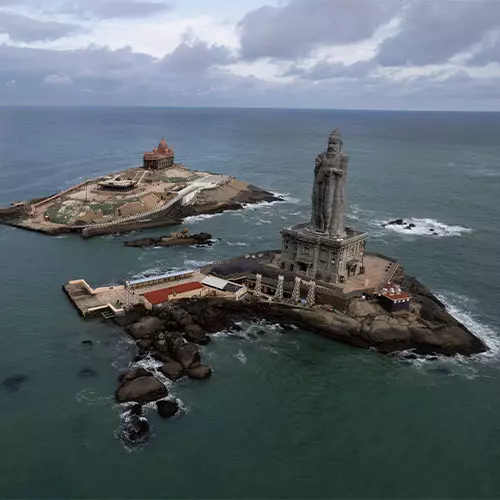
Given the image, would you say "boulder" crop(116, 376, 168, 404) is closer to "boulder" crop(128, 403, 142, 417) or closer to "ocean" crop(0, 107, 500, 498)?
"boulder" crop(128, 403, 142, 417)

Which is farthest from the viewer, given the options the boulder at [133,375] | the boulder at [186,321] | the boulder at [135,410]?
the boulder at [186,321]

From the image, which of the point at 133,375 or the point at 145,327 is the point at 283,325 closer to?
the point at 145,327

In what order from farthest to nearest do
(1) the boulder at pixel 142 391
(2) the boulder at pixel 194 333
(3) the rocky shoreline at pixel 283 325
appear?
(2) the boulder at pixel 194 333 < (3) the rocky shoreline at pixel 283 325 < (1) the boulder at pixel 142 391

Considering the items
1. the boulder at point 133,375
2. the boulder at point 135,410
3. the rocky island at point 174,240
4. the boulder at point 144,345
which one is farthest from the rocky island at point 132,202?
the boulder at point 135,410

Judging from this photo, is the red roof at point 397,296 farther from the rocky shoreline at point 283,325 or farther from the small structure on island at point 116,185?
the small structure on island at point 116,185

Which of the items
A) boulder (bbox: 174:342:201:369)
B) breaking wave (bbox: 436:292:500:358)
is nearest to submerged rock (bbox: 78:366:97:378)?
boulder (bbox: 174:342:201:369)
